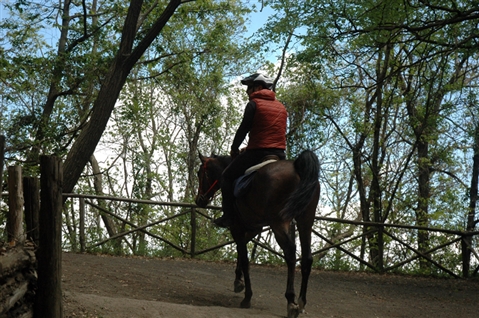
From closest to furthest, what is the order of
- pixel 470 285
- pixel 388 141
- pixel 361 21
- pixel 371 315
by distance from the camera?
pixel 371 315 < pixel 361 21 < pixel 470 285 < pixel 388 141

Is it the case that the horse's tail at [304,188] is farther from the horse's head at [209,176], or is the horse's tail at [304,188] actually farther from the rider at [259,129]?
the horse's head at [209,176]

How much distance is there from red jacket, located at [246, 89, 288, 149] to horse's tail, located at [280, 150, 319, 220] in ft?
2.34

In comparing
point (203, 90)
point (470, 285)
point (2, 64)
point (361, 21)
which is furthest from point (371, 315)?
point (203, 90)

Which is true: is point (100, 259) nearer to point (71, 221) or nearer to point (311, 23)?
point (311, 23)

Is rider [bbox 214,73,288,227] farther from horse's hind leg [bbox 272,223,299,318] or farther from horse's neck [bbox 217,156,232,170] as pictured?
horse's hind leg [bbox 272,223,299,318]

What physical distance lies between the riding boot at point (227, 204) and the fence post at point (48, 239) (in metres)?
3.57

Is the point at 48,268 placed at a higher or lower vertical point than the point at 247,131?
lower

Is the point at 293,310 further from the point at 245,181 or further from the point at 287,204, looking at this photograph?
the point at 245,181

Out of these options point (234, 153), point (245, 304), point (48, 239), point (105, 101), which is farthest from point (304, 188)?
point (105, 101)

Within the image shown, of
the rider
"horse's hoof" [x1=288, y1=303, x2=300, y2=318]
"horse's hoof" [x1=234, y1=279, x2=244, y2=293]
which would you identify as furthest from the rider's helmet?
"horse's hoof" [x1=234, y1=279, x2=244, y2=293]

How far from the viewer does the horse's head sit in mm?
10469

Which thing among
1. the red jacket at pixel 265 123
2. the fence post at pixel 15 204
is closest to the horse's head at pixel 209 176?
the red jacket at pixel 265 123

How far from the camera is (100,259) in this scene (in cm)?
1458

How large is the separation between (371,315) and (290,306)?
7.82 feet
